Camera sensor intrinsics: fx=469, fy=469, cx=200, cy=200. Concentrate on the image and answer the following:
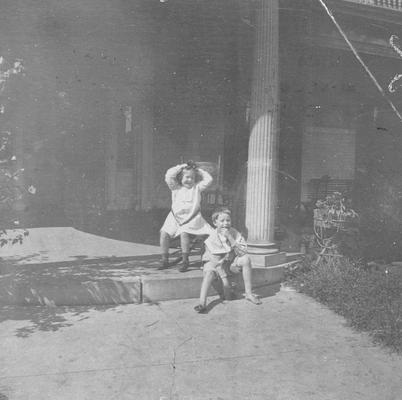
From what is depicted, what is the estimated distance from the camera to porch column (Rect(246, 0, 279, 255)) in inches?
228

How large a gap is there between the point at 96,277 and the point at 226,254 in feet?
4.63

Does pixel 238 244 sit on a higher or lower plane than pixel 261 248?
higher

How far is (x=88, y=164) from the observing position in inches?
430

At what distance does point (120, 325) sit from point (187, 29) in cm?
589

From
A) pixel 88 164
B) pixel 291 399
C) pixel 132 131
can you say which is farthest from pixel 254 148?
pixel 88 164

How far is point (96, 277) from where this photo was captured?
5.00m

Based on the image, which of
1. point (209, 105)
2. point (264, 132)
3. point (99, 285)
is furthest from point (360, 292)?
point (209, 105)

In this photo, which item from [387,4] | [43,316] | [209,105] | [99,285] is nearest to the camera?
[43,316]

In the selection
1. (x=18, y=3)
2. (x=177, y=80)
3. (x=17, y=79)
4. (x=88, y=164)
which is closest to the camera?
(x=17, y=79)

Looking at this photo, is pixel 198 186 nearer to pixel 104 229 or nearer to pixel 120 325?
pixel 120 325

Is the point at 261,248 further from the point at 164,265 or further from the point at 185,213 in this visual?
the point at 164,265

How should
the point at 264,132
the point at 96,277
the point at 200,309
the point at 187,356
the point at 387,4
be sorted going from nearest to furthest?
the point at 187,356 < the point at 200,309 < the point at 96,277 < the point at 264,132 < the point at 387,4

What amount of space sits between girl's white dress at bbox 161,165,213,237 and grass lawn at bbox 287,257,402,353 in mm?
1302

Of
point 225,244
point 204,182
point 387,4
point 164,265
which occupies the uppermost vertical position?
point 387,4
